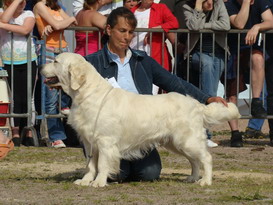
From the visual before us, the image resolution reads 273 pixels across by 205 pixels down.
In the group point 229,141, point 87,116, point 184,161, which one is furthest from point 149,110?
point 229,141

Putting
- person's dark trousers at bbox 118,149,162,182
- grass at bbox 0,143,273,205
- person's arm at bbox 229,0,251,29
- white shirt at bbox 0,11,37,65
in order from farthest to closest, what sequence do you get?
person's arm at bbox 229,0,251,29, white shirt at bbox 0,11,37,65, person's dark trousers at bbox 118,149,162,182, grass at bbox 0,143,273,205

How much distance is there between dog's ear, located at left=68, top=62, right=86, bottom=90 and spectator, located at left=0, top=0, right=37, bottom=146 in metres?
3.76

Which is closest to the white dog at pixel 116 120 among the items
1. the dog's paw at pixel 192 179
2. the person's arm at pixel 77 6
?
the dog's paw at pixel 192 179

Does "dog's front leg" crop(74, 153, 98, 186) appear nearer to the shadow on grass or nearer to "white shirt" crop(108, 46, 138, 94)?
the shadow on grass

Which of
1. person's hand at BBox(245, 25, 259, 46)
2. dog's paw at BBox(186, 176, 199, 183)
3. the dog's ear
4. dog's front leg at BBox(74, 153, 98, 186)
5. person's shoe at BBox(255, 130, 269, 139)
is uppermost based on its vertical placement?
person's hand at BBox(245, 25, 259, 46)

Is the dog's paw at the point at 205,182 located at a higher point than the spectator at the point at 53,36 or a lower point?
lower

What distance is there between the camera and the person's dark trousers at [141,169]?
29.9ft

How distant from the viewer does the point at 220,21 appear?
482 inches

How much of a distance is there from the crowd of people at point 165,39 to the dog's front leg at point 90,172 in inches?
138

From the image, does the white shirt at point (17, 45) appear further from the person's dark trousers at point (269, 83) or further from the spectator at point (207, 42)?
the person's dark trousers at point (269, 83)

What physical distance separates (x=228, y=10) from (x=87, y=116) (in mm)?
4635

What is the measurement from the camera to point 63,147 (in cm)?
1219

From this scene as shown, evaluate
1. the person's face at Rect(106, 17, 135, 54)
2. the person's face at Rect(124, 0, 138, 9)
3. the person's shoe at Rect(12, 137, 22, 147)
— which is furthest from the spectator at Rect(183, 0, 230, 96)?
the person's face at Rect(106, 17, 135, 54)

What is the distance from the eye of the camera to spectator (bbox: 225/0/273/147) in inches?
484
